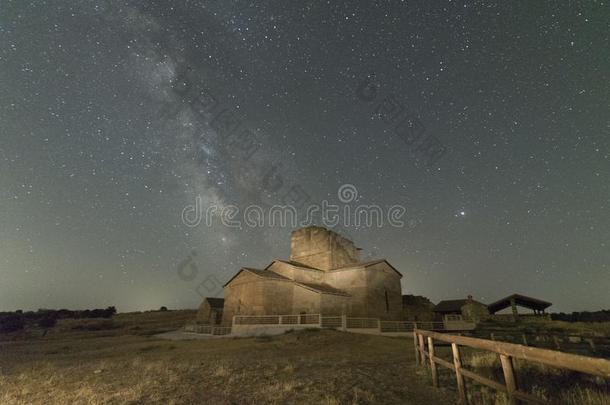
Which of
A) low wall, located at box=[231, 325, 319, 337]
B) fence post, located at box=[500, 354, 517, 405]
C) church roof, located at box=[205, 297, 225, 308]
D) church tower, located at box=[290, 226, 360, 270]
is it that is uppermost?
church tower, located at box=[290, 226, 360, 270]

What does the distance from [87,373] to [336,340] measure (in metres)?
13.2

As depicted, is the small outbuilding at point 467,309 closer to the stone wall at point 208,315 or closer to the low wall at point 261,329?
the low wall at point 261,329

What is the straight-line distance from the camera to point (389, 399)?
6551 mm

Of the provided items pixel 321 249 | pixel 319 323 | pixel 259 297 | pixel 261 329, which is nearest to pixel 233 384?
pixel 319 323

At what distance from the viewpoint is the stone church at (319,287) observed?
30062mm

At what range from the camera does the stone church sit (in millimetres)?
30062

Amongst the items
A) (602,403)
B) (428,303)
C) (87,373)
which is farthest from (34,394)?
(428,303)

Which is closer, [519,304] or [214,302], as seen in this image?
[519,304]

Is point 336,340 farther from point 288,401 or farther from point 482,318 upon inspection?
point 482,318

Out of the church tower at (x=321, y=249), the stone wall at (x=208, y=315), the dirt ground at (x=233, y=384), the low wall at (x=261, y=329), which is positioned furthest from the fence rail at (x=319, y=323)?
the church tower at (x=321, y=249)

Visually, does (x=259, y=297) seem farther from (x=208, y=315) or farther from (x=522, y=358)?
(x=522, y=358)

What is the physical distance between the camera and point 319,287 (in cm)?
3303

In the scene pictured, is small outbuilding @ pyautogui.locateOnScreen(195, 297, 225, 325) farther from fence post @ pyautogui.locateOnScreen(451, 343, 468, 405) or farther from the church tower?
fence post @ pyautogui.locateOnScreen(451, 343, 468, 405)

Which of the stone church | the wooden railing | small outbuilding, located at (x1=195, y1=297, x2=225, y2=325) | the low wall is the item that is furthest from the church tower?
the wooden railing
